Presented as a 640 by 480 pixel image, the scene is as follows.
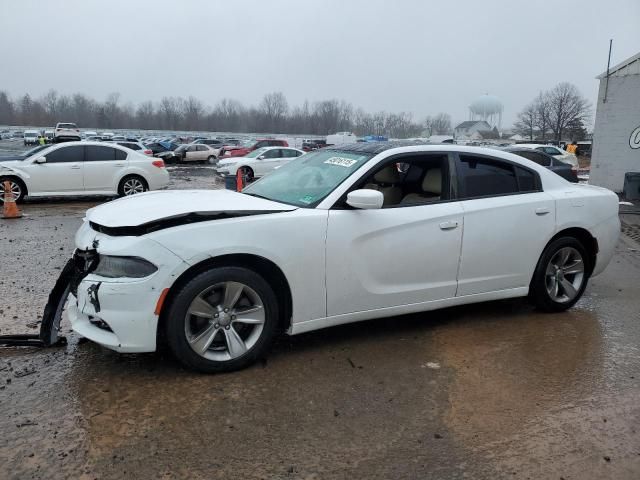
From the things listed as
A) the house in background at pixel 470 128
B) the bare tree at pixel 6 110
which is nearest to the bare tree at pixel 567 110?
the house in background at pixel 470 128

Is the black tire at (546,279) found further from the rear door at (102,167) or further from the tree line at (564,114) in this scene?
the tree line at (564,114)

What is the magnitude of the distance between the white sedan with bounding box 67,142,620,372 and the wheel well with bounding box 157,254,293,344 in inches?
0.4

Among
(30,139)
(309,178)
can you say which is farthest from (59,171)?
(30,139)

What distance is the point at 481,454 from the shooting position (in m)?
2.84

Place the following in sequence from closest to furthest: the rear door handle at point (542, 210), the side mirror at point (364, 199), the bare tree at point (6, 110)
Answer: the side mirror at point (364, 199)
the rear door handle at point (542, 210)
the bare tree at point (6, 110)

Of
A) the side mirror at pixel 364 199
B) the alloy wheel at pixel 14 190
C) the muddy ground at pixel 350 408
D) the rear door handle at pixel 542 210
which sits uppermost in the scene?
the side mirror at pixel 364 199

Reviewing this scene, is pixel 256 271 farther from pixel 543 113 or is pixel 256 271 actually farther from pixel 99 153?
pixel 543 113

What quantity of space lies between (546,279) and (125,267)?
12.5ft

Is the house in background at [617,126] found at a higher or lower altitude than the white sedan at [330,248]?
higher

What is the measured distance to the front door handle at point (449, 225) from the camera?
4.27m

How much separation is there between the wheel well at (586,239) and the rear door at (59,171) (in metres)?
11.5

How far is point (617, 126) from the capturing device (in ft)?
56.4

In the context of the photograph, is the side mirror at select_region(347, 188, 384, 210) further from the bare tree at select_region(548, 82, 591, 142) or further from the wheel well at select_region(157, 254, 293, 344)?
the bare tree at select_region(548, 82, 591, 142)

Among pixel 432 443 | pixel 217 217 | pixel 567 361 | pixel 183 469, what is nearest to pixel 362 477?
pixel 432 443
